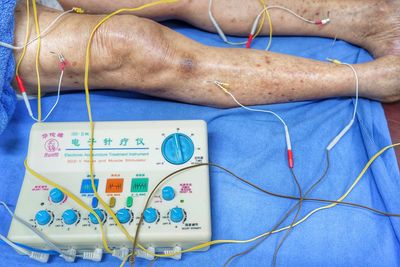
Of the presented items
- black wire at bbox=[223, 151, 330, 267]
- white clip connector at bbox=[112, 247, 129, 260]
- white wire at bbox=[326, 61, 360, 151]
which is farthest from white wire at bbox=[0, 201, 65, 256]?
white wire at bbox=[326, 61, 360, 151]

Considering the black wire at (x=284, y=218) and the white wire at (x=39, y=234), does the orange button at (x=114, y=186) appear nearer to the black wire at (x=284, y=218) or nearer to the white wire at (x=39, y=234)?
the white wire at (x=39, y=234)

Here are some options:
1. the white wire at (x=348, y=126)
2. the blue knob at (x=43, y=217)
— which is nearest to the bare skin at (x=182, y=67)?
the white wire at (x=348, y=126)

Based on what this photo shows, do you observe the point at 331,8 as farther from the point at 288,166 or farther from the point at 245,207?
the point at 245,207

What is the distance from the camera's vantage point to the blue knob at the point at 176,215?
78 cm

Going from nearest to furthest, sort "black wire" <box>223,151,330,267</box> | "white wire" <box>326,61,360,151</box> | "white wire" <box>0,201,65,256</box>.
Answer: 1. "white wire" <box>0,201,65,256</box>
2. "black wire" <box>223,151,330,267</box>
3. "white wire" <box>326,61,360,151</box>

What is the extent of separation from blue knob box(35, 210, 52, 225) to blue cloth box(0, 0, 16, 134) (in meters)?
0.31

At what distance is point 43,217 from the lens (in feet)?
2.57

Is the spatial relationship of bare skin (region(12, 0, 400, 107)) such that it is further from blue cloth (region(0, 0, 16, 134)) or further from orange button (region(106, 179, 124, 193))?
orange button (region(106, 179, 124, 193))

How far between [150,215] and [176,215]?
6cm

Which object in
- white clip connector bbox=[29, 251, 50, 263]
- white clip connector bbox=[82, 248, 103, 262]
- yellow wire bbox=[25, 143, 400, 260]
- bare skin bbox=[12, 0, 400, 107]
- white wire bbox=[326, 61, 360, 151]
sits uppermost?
bare skin bbox=[12, 0, 400, 107]

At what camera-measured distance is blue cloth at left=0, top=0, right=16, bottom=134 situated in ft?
2.91

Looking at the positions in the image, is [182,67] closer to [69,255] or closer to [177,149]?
[177,149]

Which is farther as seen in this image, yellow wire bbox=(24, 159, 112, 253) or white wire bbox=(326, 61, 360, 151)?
white wire bbox=(326, 61, 360, 151)

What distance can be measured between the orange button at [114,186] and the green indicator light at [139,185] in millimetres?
29
